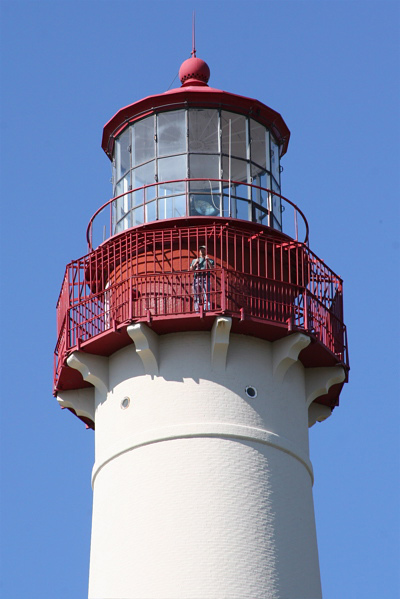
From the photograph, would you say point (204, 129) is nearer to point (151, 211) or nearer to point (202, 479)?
point (151, 211)

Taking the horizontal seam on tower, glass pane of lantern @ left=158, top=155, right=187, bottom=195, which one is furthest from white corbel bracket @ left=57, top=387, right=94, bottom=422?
glass pane of lantern @ left=158, top=155, right=187, bottom=195

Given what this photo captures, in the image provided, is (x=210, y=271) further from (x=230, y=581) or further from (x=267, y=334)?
(x=230, y=581)

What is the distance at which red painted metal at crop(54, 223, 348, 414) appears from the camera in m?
33.4

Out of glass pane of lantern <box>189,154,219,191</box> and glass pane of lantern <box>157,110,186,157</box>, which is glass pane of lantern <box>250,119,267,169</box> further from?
glass pane of lantern <box>157,110,186,157</box>

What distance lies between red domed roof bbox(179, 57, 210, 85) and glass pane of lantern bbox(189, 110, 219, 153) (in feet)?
3.87

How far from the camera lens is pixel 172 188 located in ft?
115

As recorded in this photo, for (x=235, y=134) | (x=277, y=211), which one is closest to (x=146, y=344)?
(x=277, y=211)

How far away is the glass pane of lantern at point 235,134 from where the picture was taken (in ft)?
118

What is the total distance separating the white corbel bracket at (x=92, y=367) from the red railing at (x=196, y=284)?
8.7 inches

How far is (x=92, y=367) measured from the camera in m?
34.4

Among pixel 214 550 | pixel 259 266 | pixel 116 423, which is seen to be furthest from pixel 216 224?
pixel 214 550

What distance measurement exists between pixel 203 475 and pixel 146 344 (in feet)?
8.75

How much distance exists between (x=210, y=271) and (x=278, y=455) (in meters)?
3.62

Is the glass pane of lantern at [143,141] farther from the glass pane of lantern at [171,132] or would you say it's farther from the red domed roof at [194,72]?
the red domed roof at [194,72]
